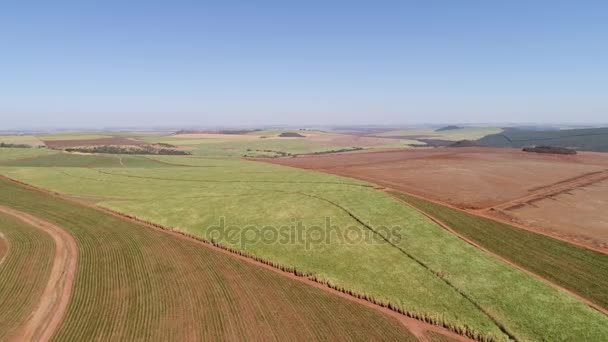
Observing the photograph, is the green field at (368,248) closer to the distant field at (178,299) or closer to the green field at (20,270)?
the distant field at (178,299)

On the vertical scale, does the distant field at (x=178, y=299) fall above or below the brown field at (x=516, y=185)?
below

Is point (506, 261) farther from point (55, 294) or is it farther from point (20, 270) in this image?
point (20, 270)

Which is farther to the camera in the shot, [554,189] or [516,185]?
[516,185]

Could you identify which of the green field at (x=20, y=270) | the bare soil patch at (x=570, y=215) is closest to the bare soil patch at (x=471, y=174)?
the bare soil patch at (x=570, y=215)

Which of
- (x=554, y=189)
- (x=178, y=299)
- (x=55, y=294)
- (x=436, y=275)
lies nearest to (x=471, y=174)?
(x=554, y=189)

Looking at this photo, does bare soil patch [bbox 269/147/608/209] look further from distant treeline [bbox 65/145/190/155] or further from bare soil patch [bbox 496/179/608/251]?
distant treeline [bbox 65/145/190/155]

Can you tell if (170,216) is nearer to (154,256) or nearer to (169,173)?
(154,256)
